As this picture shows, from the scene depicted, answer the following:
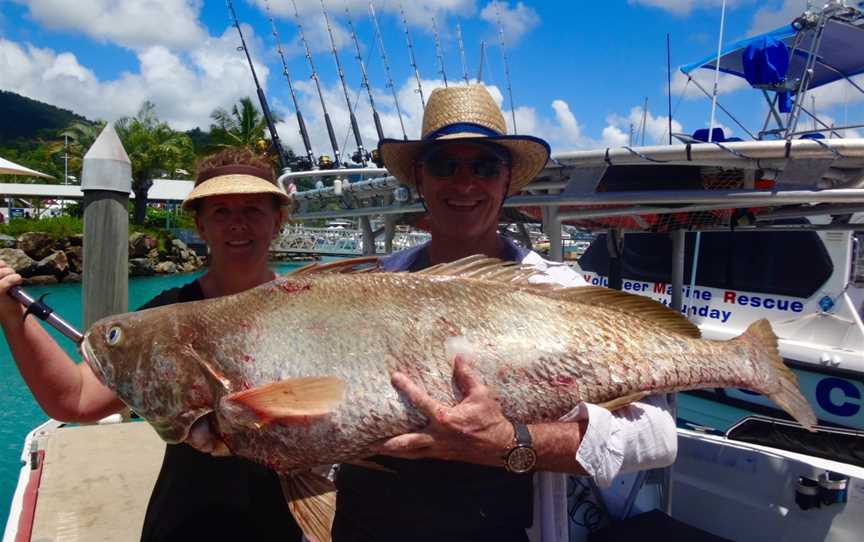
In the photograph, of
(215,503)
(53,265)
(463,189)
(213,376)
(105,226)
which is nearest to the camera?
(213,376)

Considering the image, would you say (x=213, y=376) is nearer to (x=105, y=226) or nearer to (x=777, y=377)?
(x=777, y=377)

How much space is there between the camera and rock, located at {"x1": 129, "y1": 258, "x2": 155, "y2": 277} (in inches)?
1369

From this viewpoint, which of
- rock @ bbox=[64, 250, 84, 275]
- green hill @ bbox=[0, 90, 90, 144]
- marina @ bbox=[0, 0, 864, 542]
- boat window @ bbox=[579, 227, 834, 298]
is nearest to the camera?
marina @ bbox=[0, 0, 864, 542]

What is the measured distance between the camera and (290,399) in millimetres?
1762

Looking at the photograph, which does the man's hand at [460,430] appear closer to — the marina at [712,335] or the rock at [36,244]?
the marina at [712,335]

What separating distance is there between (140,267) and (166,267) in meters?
1.69

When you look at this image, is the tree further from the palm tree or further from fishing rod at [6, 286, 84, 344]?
fishing rod at [6, 286, 84, 344]

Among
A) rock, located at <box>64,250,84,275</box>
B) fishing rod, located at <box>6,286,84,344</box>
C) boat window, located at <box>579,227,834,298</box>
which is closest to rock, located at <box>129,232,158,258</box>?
rock, located at <box>64,250,84,275</box>

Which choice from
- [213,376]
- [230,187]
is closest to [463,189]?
[230,187]

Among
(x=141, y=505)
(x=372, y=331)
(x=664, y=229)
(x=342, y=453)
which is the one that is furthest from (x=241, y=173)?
(x=664, y=229)

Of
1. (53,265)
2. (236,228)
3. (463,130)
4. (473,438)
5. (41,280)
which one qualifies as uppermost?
(463,130)

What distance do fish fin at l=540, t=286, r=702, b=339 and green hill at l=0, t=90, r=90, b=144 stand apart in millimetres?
188377

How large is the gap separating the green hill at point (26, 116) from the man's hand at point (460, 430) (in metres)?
188

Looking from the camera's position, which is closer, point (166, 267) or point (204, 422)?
point (204, 422)
